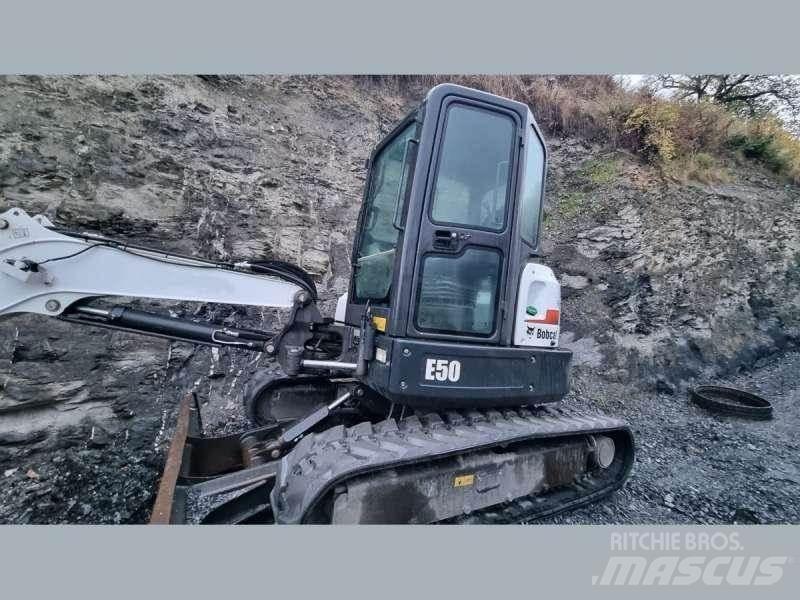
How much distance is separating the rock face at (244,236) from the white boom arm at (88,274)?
158cm

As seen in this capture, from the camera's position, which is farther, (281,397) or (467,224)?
(281,397)

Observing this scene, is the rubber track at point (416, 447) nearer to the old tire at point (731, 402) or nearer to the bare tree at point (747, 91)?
the old tire at point (731, 402)

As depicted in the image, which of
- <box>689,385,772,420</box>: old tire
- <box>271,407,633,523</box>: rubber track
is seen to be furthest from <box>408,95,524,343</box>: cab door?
<box>689,385,772,420</box>: old tire

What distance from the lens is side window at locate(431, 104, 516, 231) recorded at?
226 cm

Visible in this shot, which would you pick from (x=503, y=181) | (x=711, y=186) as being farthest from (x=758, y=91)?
(x=503, y=181)

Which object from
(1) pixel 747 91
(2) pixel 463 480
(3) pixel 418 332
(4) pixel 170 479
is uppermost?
(1) pixel 747 91

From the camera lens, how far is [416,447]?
2018mm

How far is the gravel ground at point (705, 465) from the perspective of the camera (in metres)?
2.65

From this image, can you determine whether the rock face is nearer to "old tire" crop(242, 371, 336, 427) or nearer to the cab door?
"old tire" crop(242, 371, 336, 427)

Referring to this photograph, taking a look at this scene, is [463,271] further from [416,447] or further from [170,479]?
[170,479]

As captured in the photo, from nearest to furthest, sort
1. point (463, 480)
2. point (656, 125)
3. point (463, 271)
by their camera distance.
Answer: point (463, 480) < point (463, 271) < point (656, 125)

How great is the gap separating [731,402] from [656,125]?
4379 millimetres

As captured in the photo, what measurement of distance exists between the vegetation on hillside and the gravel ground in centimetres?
370

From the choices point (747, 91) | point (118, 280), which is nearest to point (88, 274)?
point (118, 280)
